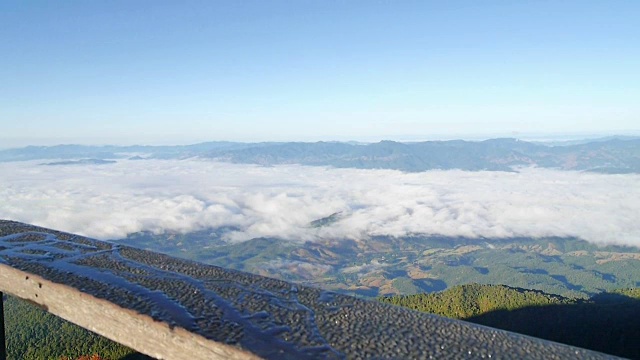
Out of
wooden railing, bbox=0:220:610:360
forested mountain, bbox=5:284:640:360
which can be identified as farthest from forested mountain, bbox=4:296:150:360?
wooden railing, bbox=0:220:610:360

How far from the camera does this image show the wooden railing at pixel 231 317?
1.97 meters

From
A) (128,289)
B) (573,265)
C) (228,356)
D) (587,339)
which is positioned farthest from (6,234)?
(573,265)

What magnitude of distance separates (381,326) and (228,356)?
875 millimetres

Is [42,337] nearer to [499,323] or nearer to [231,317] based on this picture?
[499,323]

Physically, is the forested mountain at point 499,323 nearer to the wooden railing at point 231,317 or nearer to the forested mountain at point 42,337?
the forested mountain at point 42,337

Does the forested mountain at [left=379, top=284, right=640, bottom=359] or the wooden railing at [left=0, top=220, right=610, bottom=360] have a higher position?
Answer: the wooden railing at [left=0, top=220, right=610, bottom=360]

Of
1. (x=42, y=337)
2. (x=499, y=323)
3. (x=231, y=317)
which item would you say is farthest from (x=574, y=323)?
(x=42, y=337)

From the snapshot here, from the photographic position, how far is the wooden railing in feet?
6.46

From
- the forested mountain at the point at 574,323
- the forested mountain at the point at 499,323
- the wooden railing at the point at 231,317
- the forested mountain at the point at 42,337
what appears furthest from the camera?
the forested mountain at the point at 42,337

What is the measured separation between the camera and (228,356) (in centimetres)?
183

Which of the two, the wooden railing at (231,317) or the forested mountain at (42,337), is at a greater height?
the wooden railing at (231,317)

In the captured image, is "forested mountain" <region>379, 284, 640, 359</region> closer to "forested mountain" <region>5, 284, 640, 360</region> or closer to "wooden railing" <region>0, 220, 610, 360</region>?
"forested mountain" <region>5, 284, 640, 360</region>

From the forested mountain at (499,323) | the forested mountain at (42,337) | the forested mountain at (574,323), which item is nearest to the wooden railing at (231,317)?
the forested mountain at (499,323)

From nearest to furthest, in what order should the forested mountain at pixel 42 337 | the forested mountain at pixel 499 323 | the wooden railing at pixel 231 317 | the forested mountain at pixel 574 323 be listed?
the wooden railing at pixel 231 317 < the forested mountain at pixel 574 323 < the forested mountain at pixel 499 323 < the forested mountain at pixel 42 337
